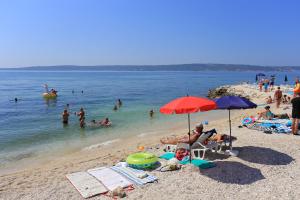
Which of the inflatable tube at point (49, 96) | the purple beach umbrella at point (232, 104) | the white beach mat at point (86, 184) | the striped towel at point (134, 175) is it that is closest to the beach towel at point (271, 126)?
the purple beach umbrella at point (232, 104)

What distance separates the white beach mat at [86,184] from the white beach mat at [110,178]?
13cm

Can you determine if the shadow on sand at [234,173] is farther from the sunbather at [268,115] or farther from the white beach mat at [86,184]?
the sunbather at [268,115]

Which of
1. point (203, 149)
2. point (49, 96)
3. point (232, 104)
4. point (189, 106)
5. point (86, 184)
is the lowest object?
point (49, 96)

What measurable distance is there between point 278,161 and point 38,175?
7595 mm

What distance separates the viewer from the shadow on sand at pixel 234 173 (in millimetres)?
7199

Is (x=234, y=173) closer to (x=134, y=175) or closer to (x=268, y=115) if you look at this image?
(x=134, y=175)

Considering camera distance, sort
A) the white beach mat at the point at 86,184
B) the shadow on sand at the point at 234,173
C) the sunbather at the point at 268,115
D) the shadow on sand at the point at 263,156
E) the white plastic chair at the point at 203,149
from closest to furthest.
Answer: the white beach mat at the point at 86,184 < the shadow on sand at the point at 234,173 < the shadow on sand at the point at 263,156 < the white plastic chair at the point at 203,149 < the sunbather at the point at 268,115

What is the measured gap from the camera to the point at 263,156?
8891mm

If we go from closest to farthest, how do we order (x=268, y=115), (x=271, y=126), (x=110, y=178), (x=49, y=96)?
(x=110, y=178), (x=271, y=126), (x=268, y=115), (x=49, y=96)

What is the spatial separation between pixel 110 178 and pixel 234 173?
10.7ft

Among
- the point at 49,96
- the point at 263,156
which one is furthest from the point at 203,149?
the point at 49,96

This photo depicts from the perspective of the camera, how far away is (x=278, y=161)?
27.7 feet

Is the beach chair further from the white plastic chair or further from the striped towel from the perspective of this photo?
the striped towel

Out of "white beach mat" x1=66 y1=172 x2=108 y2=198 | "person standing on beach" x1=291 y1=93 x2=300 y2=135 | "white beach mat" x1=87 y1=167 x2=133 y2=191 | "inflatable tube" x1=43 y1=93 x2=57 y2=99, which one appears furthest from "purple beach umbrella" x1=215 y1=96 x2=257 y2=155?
"inflatable tube" x1=43 y1=93 x2=57 y2=99
